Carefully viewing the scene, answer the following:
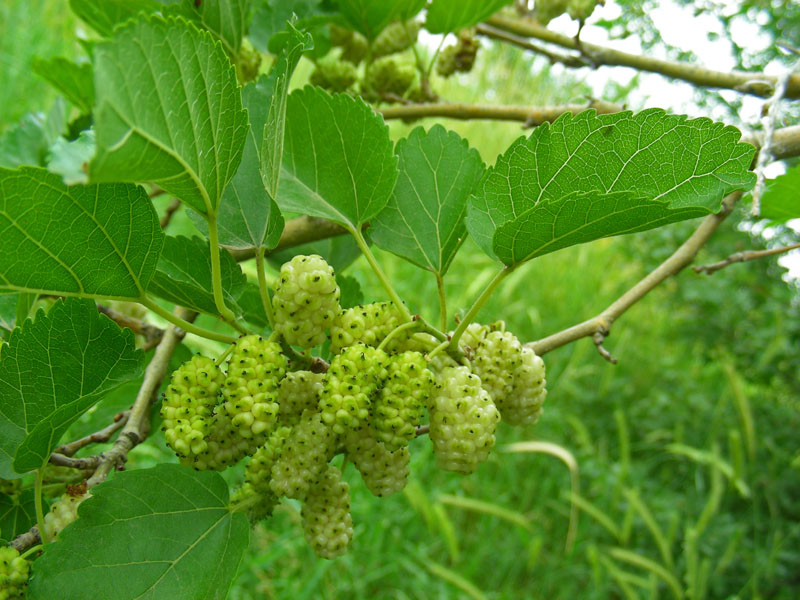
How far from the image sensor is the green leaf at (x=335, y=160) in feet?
1.80

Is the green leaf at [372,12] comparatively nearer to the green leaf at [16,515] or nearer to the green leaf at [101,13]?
the green leaf at [101,13]

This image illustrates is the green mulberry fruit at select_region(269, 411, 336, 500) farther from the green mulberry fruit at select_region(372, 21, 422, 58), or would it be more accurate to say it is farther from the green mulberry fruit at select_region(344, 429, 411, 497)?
the green mulberry fruit at select_region(372, 21, 422, 58)

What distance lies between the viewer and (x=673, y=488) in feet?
7.59

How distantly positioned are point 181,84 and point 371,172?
201mm

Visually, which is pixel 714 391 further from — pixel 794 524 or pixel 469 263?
pixel 469 263

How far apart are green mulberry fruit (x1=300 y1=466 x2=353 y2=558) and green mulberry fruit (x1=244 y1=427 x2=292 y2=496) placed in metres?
0.04

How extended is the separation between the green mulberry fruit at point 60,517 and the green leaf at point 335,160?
0.29m

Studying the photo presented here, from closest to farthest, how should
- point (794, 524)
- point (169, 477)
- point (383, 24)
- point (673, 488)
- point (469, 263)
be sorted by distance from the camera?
point (169, 477)
point (383, 24)
point (794, 524)
point (673, 488)
point (469, 263)

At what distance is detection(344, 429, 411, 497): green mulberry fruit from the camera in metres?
0.51

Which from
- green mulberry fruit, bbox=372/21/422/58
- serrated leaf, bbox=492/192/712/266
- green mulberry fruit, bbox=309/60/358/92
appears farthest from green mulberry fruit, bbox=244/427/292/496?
green mulberry fruit, bbox=372/21/422/58

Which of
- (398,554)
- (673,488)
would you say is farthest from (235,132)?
(673,488)

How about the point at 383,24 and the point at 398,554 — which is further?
the point at 398,554

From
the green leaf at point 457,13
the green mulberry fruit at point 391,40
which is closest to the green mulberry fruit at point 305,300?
the green leaf at point 457,13

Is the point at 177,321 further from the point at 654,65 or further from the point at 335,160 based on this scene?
the point at 654,65
